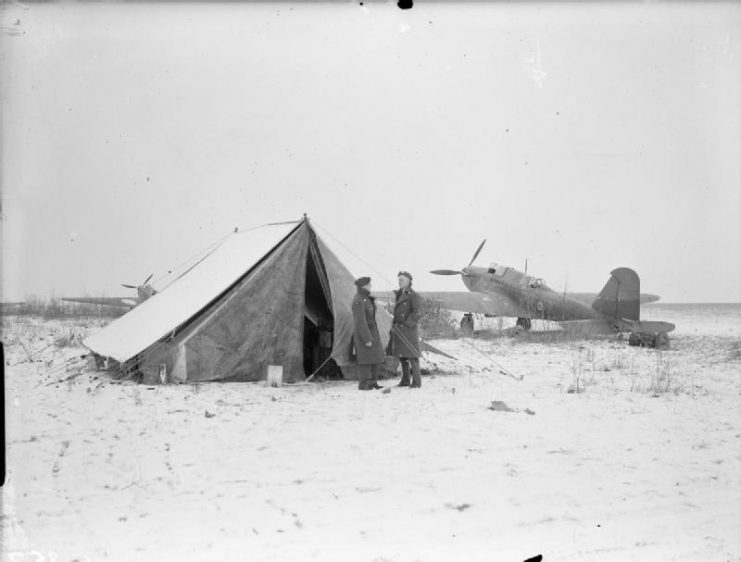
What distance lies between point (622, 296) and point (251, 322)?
1175cm

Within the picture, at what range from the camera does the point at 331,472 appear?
4.82 metres

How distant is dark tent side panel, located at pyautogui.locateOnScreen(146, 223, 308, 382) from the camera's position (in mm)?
8281

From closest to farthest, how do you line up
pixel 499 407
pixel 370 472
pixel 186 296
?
pixel 370 472, pixel 499 407, pixel 186 296

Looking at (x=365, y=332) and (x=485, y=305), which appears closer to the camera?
(x=365, y=332)

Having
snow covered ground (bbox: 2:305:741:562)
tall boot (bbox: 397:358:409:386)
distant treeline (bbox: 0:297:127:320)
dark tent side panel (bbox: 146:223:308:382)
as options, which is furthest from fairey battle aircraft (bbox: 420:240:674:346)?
distant treeline (bbox: 0:297:127:320)

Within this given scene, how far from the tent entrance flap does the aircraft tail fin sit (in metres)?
9.79

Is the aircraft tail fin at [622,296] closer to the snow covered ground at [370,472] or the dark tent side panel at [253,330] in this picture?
the snow covered ground at [370,472]

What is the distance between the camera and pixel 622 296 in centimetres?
1703

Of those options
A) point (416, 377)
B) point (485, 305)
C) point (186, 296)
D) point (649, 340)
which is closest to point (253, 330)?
point (186, 296)

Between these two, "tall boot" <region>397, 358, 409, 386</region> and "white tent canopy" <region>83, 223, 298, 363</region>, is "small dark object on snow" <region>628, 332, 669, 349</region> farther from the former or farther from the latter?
"white tent canopy" <region>83, 223, 298, 363</region>

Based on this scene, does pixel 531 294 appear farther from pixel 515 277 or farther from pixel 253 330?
pixel 253 330

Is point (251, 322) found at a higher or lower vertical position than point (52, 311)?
higher

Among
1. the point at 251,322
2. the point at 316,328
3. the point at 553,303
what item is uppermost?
the point at 553,303

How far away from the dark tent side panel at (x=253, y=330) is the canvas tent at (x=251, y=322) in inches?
0.5
